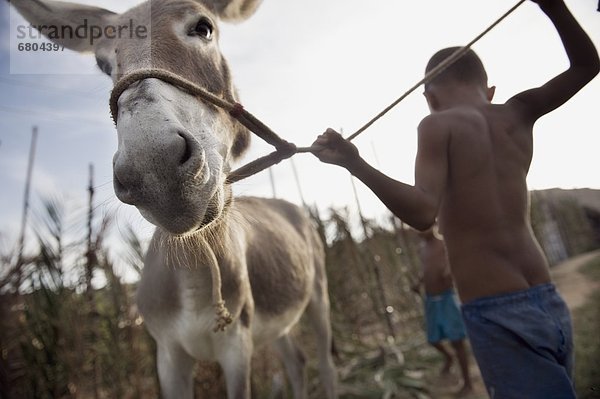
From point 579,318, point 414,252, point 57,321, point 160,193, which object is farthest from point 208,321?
point 414,252

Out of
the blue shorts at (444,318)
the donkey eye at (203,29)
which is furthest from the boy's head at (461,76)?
the blue shorts at (444,318)

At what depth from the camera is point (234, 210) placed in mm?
1969

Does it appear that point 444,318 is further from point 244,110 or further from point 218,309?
point 244,110

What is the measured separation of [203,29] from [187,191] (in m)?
1.04

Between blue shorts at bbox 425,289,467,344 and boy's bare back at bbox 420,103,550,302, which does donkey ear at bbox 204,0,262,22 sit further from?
blue shorts at bbox 425,289,467,344

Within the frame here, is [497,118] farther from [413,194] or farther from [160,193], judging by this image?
[160,193]

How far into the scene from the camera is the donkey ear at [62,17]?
2.21 metres

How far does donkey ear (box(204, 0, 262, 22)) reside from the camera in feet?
8.04


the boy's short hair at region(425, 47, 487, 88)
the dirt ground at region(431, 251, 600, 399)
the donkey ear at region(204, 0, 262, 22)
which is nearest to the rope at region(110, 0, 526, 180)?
the boy's short hair at region(425, 47, 487, 88)

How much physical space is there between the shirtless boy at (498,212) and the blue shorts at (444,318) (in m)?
3.24

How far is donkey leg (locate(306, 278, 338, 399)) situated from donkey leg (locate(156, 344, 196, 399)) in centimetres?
207

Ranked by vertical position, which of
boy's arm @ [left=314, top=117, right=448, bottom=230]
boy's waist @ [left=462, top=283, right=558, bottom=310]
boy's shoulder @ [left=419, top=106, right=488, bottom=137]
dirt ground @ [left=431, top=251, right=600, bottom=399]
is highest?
boy's shoulder @ [left=419, top=106, right=488, bottom=137]

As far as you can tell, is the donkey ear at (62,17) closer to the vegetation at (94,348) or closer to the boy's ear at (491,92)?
the vegetation at (94,348)

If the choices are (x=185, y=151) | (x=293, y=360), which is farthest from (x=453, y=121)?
(x=293, y=360)
